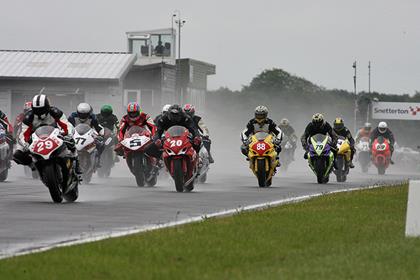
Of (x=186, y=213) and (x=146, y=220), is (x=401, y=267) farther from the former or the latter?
(x=186, y=213)

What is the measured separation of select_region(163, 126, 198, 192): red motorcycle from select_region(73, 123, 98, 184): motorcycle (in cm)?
321

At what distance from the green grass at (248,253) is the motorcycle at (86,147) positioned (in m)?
11.0

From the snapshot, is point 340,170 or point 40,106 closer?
point 40,106

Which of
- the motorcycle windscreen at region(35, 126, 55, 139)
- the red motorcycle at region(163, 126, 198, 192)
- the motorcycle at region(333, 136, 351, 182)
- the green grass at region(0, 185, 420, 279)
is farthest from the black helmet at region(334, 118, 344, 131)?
the green grass at region(0, 185, 420, 279)

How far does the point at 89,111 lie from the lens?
2633 cm

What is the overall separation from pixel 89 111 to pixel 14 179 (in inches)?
Answer: 103

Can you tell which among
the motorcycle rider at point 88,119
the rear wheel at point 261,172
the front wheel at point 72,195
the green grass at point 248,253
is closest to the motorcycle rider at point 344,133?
the rear wheel at point 261,172

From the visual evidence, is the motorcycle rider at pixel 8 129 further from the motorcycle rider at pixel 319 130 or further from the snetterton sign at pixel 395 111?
the snetterton sign at pixel 395 111

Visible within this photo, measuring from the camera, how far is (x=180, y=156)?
22.3 m

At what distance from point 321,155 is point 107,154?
16.1ft

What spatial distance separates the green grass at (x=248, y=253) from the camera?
30.8 feet

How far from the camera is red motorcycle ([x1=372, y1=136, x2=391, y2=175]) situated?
4147 centimetres

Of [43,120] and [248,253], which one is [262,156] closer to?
[43,120]

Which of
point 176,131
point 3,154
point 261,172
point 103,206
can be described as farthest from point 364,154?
point 103,206
